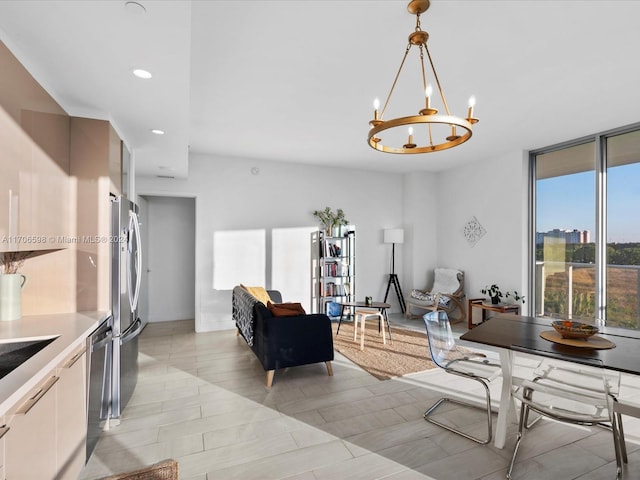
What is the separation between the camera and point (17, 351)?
1768mm

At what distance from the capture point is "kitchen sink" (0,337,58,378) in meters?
1.68

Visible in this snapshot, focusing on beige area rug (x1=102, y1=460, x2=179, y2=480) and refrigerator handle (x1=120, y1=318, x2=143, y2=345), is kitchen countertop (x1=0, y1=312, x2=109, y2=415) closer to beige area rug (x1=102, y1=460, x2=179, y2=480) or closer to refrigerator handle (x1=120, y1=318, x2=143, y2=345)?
refrigerator handle (x1=120, y1=318, x2=143, y2=345)

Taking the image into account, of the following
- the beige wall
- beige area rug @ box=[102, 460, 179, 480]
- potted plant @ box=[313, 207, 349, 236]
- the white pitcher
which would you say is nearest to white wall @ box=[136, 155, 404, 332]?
potted plant @ box=[313, 207, 349, 236]

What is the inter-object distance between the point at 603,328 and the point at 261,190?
4801 millimetres

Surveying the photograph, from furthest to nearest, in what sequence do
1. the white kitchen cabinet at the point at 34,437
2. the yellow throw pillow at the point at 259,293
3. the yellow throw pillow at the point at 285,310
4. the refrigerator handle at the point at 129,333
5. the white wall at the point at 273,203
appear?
1. the white wall at the point at 273,203
2. the yellow throw pillow at the point at 259,293
3. the yellow throw pillow at the point at 285,310
4. the refrigerator handle at the point at 129,333
5. the white kitchen cabinet at the point at 34,437

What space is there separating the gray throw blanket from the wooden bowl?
2.71m

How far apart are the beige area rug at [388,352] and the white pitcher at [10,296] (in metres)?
3.02

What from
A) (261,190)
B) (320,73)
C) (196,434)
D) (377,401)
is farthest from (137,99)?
(261,190)

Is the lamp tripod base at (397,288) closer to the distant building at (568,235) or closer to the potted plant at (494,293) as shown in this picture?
the potted plant at (494,293)

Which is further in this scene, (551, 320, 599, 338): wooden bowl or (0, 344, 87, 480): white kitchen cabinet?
(551, 320, 599, 338): wooden bowl

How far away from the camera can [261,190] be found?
5.86 m

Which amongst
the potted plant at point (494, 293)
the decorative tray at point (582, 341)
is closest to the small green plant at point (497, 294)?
the potted plant at point (494, 293)

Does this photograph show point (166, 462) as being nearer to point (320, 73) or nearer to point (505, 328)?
point (505, 328)

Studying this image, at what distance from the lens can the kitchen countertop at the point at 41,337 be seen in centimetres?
127
